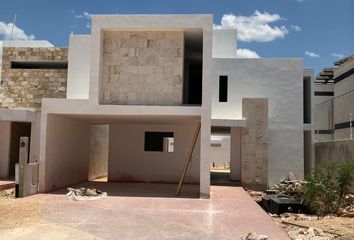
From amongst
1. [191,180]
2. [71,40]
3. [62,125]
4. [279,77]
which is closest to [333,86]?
[279,77]

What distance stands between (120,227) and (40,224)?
1.74 meters

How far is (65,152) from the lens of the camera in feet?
50.8

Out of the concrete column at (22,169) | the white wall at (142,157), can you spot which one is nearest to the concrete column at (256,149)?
the white wall at (142,157)

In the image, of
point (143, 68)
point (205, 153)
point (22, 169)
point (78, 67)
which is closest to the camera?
point (22, 169)

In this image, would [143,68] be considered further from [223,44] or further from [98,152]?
[98,152]

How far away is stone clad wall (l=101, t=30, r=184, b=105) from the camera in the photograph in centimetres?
1380

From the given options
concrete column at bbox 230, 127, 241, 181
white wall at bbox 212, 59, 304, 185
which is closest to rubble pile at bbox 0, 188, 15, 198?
white wall at bbox 212, 59, 304, 185

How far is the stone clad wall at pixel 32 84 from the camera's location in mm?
20750

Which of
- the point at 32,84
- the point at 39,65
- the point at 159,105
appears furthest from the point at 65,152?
the point at 39,65

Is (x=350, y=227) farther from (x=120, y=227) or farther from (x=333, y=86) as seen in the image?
(x=333, y=86)

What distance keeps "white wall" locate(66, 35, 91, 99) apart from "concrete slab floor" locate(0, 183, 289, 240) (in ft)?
23.5

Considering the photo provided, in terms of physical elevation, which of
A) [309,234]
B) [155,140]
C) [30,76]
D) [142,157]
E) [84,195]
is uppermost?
[30,76]

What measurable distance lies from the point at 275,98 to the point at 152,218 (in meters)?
11.4

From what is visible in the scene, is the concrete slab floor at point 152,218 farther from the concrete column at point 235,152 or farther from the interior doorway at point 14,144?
the concrete column at point 235,152
